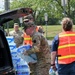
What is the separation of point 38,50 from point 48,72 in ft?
2.08

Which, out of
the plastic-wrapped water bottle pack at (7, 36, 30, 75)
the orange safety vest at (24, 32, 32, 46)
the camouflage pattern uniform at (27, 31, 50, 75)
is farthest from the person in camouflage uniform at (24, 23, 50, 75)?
the plastic-wrapped water bottle pack at (7, 36, 30, 75)

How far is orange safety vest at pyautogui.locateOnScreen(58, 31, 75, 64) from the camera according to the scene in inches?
263

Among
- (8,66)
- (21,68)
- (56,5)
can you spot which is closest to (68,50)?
(21,68)

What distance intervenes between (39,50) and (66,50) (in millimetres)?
1089

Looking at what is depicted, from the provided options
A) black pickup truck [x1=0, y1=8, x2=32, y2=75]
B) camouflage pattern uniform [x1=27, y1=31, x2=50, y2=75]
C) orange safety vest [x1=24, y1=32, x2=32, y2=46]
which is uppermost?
black pickup truck [x1=0, y1=8, x2=32, y2=75]

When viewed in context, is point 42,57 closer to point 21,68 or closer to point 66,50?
point 21,68

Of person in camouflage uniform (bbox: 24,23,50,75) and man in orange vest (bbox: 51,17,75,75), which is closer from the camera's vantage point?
man in orange vest (bbox: 51,17,75,75)

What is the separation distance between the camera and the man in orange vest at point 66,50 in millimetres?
6664

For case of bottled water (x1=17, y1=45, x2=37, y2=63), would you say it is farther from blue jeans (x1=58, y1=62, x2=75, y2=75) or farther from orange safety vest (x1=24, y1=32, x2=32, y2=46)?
blue jeans (x1=58, y1=62, x2=75, y2=75)

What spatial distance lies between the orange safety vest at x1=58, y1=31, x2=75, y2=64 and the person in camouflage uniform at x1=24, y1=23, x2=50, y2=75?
0.90 meters

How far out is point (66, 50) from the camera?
6.67 m

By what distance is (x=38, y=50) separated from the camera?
758 centimetres

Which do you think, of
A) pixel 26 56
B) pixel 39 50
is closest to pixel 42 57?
pixel 39 50

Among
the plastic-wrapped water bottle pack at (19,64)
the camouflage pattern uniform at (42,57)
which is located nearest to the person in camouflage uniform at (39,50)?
the camouflage pattern uniform at (42,57)
